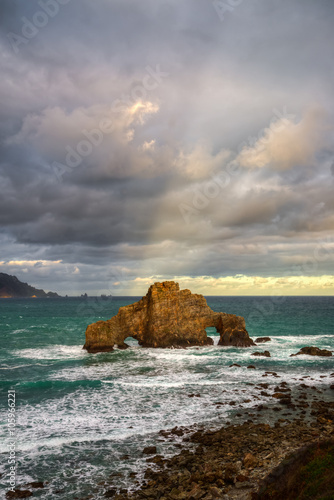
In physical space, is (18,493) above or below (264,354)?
above

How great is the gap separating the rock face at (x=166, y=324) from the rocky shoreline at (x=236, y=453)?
2803 cm

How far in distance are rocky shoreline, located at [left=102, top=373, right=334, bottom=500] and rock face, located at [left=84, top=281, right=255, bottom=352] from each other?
92.0ft

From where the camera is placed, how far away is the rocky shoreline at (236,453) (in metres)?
14.6

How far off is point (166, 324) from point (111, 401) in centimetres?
2655

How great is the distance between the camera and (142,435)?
68.8 ft

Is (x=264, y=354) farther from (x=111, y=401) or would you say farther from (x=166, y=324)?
(x=111, y=401)

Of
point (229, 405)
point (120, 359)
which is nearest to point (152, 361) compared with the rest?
point (120, 359)

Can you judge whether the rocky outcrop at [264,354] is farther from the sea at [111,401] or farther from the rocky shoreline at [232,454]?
the rocky shoreline at [232,454]

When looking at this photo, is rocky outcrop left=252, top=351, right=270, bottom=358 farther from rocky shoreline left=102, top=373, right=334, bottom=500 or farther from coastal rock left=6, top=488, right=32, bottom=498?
coastal rock left=6, top=488, right=32, bottom=498

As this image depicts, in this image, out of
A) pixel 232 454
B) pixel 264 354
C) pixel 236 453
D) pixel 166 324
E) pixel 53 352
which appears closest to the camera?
pixel 232 454

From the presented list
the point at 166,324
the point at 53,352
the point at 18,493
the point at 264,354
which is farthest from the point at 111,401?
the point at 53,352

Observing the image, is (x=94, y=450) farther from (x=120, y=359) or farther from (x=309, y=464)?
(x=120, y=359)

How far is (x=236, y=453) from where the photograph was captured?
58.9 ft

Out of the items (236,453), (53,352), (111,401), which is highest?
(236,453)
